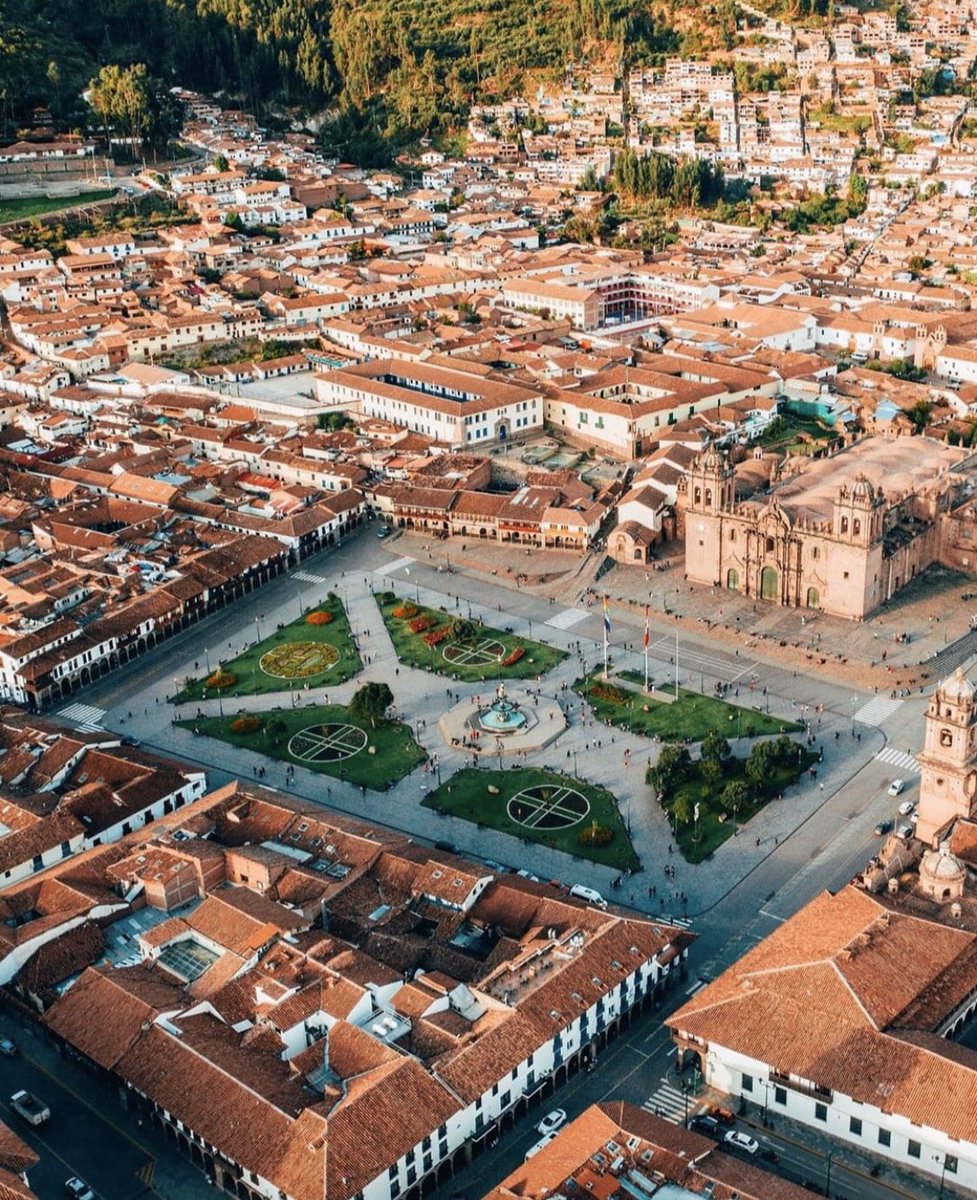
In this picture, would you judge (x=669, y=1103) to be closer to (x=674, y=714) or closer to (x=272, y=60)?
(x=674, y=714)

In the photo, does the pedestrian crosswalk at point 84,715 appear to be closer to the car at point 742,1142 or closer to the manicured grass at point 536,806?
the manicured grass at point 536,806

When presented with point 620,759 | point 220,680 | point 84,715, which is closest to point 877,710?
point 620,759

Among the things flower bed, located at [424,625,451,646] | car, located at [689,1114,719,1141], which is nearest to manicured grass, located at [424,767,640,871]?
flower bed, located at [424,625,451,646]

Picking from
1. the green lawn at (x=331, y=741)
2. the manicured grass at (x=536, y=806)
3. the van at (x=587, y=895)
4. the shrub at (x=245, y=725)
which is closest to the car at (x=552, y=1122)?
the van at (x=587, y=895)

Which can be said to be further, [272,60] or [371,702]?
[272,60]

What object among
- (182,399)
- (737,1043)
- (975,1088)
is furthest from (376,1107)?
(182,399)
